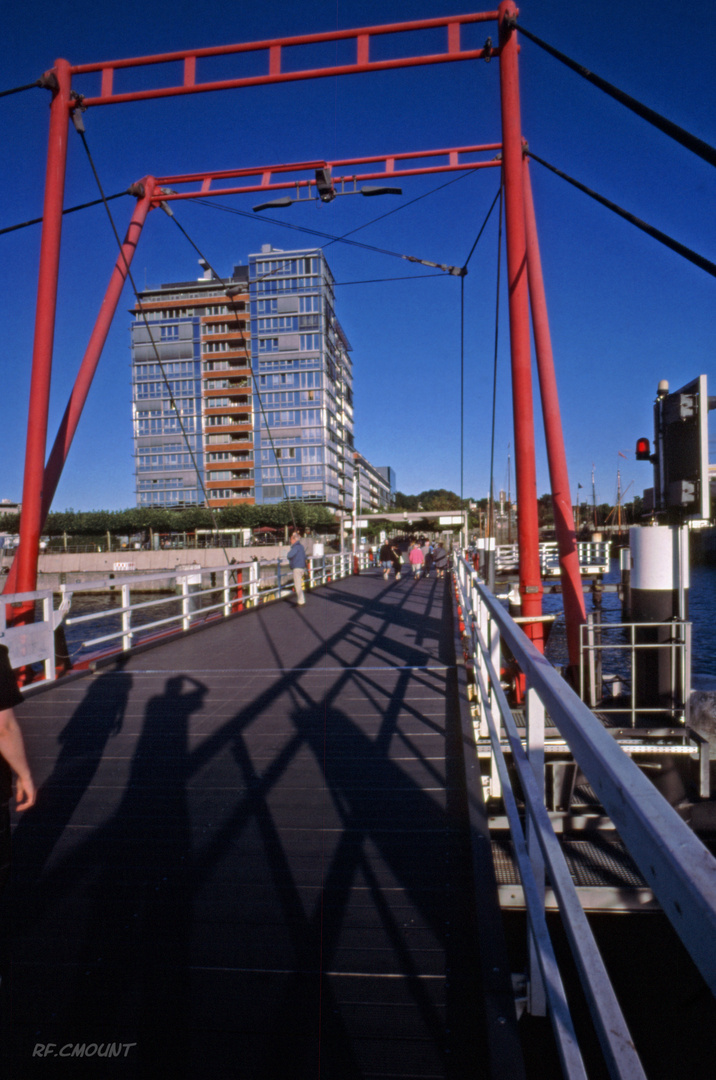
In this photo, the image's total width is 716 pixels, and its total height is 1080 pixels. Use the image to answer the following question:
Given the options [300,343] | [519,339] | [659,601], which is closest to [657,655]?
[659,601]

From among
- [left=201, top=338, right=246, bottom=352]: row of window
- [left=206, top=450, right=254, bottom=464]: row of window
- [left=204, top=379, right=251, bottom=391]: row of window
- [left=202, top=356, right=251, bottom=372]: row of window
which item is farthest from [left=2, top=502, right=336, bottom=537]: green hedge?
[left=201, top=338, right=246, bottom=352]: row of window

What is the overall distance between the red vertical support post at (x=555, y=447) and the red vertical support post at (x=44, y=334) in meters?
5.50

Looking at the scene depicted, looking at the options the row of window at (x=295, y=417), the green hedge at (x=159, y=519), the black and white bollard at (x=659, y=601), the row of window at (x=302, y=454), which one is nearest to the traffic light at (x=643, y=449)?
the black and white bollard at (x=659, y=601)

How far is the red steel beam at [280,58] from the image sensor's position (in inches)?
277

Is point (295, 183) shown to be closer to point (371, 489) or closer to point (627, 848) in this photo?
point (627, 848)

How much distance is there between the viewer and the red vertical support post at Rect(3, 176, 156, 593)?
23.7 feet

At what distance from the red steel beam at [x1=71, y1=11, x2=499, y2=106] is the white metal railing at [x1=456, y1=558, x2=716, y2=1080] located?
740cm

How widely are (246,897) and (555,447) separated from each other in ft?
21.3

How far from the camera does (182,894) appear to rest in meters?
2.88

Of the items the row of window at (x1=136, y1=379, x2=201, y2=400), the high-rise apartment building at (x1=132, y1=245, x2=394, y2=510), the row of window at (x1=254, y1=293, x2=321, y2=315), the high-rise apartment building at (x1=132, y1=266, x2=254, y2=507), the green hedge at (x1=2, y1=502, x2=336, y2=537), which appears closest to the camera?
the green hedge at (x1=2, y1=502, x2=336, y2=537)

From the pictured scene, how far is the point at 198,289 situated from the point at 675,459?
7337 centimetres

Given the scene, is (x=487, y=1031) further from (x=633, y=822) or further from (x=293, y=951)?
(x=633, y=822)

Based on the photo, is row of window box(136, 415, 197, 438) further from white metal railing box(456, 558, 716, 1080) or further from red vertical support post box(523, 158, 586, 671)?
white metal railing box(456, 558, 716, 1080)

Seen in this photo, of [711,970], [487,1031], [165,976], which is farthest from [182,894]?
[711,970]
